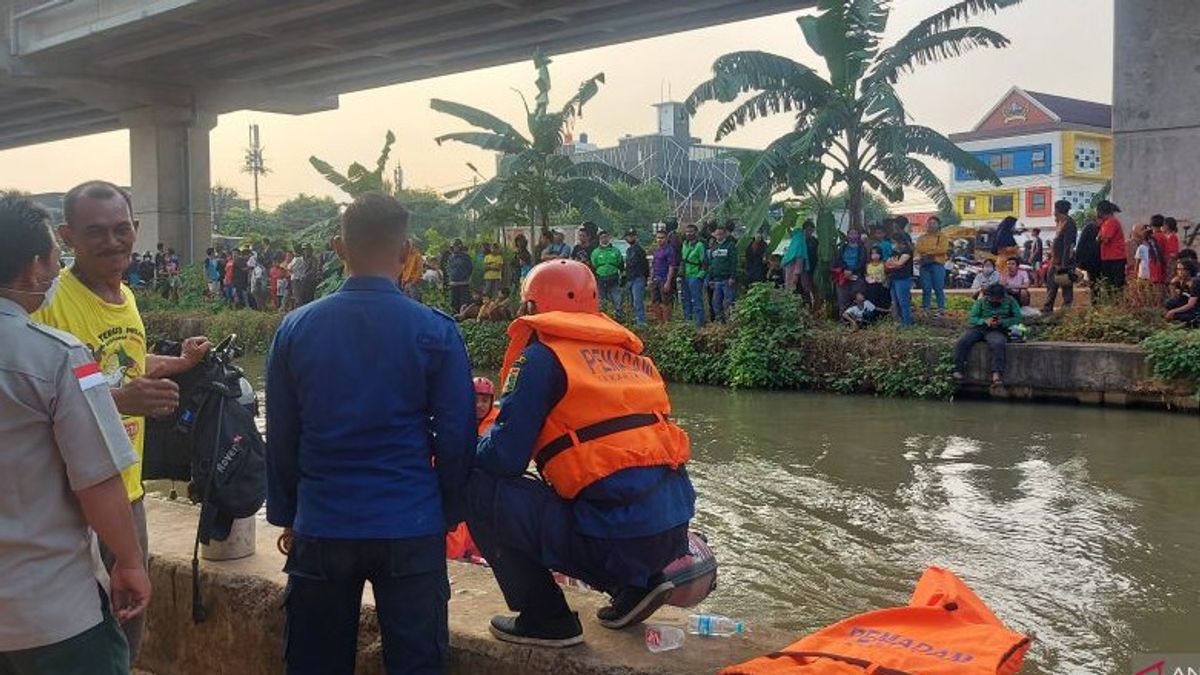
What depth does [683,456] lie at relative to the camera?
305cm

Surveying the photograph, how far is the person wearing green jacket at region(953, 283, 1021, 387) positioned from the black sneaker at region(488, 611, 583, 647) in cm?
1028

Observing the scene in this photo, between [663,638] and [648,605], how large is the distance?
0.11 m

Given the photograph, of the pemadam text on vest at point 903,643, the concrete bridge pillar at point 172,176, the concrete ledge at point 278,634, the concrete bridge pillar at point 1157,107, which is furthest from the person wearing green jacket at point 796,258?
the concrete bridge pillar at point 172,176

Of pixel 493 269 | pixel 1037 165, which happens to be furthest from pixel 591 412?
pixel 1037 165

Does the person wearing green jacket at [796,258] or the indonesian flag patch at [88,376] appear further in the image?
the person wearing green jacket at [796,258]

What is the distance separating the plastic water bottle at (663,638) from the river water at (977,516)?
243cm

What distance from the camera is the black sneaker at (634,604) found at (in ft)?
10.0

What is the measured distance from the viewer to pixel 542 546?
2.98 m

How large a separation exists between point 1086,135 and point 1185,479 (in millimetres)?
59913

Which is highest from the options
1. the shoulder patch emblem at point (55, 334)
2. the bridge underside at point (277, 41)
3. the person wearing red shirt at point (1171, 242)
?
the bridge underside at point (277, 41)

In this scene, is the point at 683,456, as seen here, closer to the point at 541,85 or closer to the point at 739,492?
the point at 739,492

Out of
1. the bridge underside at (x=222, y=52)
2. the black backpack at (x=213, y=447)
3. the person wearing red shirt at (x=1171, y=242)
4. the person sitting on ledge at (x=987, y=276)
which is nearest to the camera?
the black backpack at (x=213, y=447)

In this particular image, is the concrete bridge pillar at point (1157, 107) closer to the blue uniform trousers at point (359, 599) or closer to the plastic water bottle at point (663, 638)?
the plastic water bottle at point (663, 638)

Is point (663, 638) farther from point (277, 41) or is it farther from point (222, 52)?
point (222, 52)
